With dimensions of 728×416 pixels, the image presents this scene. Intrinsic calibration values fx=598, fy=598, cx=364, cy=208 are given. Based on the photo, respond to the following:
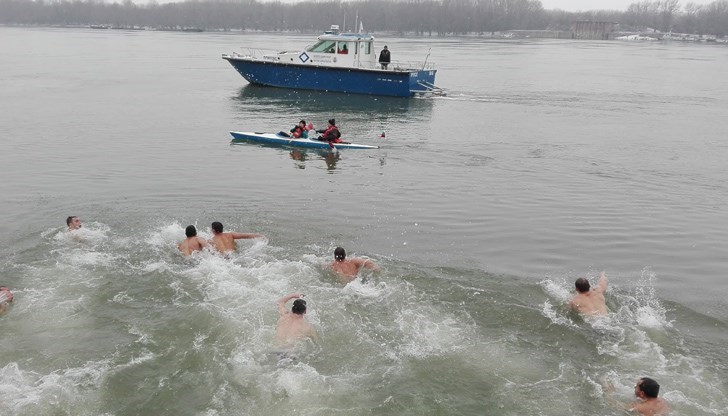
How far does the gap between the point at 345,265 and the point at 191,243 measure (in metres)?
3.48

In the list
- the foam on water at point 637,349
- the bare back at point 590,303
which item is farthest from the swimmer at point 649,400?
the bare back at point 590,303

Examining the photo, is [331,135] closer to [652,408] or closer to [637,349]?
[637,349]

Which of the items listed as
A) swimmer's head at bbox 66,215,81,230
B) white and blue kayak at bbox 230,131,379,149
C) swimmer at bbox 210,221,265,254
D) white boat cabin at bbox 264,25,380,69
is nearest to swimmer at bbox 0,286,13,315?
swimmer's head at bbox 66,215,81,230

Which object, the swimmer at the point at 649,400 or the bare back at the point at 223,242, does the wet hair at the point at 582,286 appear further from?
the bare back at the point at 223,242

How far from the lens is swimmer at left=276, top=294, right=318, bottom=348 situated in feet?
31.8

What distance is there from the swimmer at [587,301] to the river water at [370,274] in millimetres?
204

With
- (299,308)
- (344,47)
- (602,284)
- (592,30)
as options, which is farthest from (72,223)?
(592,30)

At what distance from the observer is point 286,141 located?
25188 mm

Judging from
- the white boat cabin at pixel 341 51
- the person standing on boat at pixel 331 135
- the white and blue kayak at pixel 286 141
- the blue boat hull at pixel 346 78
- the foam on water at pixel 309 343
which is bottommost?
the foam on water at pixel 309 343

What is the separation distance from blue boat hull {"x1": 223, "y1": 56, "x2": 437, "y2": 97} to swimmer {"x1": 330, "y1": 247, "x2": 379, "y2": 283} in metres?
28.5

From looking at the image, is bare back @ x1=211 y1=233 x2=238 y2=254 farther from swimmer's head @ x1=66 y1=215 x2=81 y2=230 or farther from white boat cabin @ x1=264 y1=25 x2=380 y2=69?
white boat cabin @ x1=264 y1=25 x2=380 y2=69

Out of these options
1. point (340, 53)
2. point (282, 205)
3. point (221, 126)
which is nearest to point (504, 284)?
point (282, 205)

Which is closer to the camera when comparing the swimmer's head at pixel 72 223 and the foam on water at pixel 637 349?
the foam on water at pixel 637 349

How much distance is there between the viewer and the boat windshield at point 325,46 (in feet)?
131
